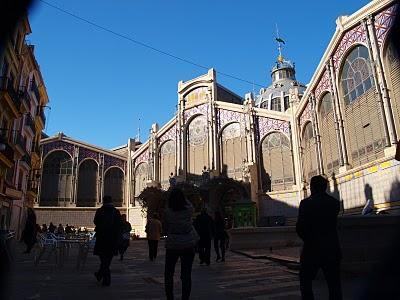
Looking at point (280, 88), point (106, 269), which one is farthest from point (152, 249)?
point (280, 88)

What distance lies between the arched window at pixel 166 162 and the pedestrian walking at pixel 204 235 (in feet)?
89.3

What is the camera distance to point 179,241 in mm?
5250

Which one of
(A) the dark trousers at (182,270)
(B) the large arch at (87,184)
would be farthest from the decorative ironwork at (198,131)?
(A) the dark trousers at (182,270)

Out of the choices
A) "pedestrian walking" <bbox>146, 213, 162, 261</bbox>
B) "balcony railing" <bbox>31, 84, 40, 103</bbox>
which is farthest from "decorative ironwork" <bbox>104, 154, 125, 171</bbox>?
"pedestrian walking" <bbox>146, 213, 162, 261</bbox>

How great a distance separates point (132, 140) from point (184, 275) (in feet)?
134

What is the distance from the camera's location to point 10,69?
2117 centimetres

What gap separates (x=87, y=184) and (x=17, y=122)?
18327mm

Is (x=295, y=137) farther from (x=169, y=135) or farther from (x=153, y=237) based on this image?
(x=153, y=237)

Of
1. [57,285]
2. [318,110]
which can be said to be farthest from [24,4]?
[318,110]

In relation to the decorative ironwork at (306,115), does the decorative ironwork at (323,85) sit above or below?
above

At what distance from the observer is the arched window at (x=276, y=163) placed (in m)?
31.6

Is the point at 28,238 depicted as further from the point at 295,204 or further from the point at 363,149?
the point at 295,204

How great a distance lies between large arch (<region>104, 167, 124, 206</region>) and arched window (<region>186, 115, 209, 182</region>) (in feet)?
33.3

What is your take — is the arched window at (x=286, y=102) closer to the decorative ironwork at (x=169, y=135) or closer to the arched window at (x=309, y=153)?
the decorative ironwork at (x=169, y=135)
